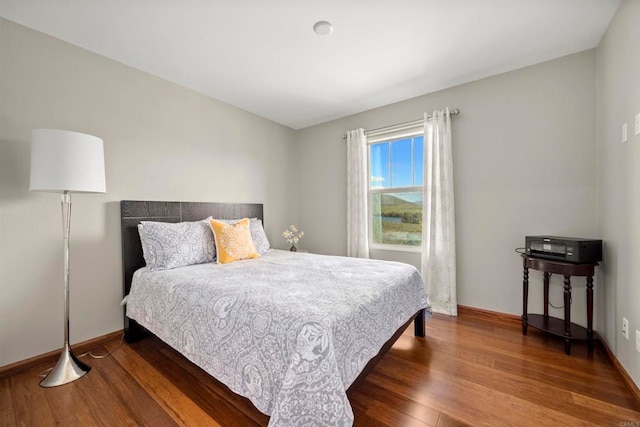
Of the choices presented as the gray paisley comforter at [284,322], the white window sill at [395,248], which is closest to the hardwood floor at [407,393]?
the gray paisley comforter at [284,322]

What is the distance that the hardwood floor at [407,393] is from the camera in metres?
1.36

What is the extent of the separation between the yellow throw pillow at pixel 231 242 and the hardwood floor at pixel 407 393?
2.87 feet

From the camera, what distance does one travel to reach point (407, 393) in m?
1.55

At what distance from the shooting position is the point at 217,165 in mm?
3049

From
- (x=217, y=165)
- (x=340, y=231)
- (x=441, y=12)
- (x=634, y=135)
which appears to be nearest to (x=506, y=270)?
(x=634, y=135)

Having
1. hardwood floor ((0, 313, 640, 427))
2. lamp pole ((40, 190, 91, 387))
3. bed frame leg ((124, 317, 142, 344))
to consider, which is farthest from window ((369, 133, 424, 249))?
lamp pole ((40, 190, 91, 387))

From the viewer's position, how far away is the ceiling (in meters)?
1.72

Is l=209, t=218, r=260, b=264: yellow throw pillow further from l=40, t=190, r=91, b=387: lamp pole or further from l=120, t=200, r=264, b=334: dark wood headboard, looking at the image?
l=40, t=190, r=91, b=387: lamp pole

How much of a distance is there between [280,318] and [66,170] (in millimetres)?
1675

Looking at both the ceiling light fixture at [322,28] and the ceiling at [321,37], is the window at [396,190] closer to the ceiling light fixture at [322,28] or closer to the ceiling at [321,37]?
the ceiling at [321,37]

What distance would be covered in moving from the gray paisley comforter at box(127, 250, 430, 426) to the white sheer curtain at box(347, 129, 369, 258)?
1.22m

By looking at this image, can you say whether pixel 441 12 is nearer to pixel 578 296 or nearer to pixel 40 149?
pixel 578 296

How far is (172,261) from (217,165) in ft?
4.34

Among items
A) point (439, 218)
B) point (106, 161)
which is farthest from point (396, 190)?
point (106, 161)
